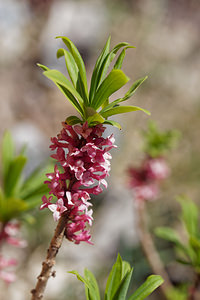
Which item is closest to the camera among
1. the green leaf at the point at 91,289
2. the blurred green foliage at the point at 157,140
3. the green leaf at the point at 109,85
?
the green leaf at the point at 109,85

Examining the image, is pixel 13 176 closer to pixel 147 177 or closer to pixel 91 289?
pixel 91 289

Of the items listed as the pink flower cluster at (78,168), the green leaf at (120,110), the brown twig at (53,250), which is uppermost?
the green leaf at (120,110)

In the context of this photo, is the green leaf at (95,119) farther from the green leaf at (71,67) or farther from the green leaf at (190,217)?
the green leaf at (190,217)

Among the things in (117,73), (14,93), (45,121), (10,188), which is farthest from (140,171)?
(14,93)

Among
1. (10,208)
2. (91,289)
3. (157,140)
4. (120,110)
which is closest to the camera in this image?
(120,110)

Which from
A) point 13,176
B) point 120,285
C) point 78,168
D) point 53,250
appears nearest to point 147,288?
point 120,285

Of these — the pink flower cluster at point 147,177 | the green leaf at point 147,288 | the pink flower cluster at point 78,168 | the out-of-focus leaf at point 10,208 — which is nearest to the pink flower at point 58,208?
the pink flower cluster at point 78,168

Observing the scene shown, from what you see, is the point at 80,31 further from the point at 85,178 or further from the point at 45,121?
the point at 85,178
